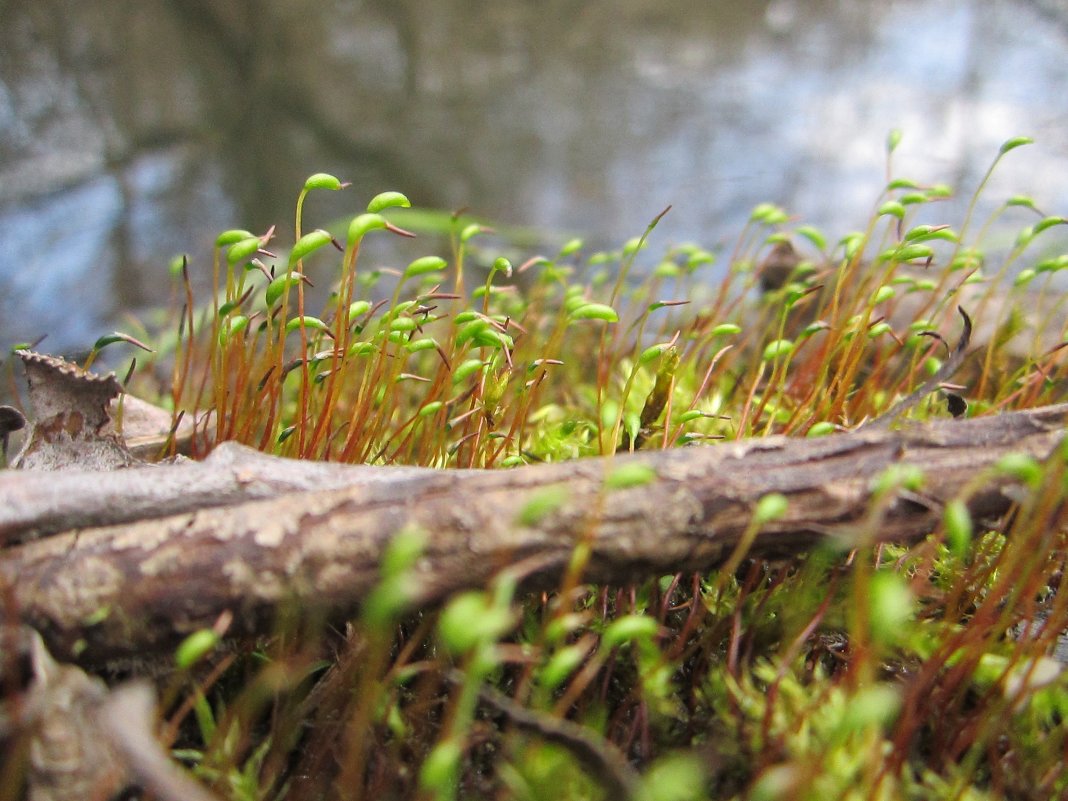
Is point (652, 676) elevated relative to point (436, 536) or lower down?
lower down

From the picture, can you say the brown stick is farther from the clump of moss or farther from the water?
the water

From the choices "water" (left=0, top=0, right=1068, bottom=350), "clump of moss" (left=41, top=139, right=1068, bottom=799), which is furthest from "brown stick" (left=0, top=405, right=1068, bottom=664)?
"water" (left=0, top=0, right=1068, bottom=350)

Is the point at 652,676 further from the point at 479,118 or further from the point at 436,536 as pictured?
the point at 479,118

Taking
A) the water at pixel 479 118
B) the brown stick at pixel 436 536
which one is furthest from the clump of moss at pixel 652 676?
the water at pixel 479 118

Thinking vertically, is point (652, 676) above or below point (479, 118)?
below

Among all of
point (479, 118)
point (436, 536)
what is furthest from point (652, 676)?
point (479, 118)

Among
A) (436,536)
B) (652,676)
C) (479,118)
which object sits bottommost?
(652,676)

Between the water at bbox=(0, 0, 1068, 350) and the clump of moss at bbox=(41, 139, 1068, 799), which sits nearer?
the clump of moss at bbox=(41, 139, 1068, 799)

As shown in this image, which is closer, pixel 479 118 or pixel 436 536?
pixel 436 536
